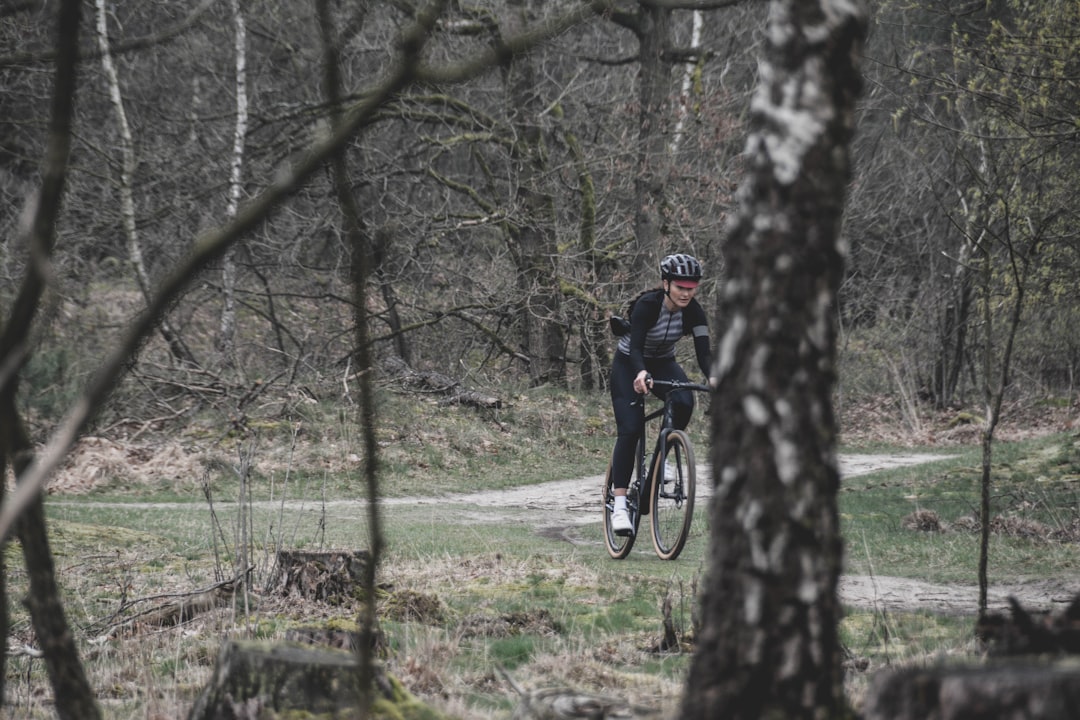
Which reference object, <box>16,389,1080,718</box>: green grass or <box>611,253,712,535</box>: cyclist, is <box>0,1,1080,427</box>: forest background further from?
<box>611,253,712,535</box>: cyclist

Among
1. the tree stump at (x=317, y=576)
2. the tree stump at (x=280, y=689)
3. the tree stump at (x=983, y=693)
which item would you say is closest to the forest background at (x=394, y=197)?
the tree stump at (x=317, y=576)

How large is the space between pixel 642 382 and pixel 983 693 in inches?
261

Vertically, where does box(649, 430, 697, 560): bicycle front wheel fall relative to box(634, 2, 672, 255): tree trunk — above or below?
below

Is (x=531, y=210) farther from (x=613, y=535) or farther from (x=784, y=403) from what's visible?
(x=784, y=403)

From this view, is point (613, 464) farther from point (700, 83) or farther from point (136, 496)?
point (700, 83)

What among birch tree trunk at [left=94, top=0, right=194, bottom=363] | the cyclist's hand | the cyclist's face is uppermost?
birch tree trunk at [left=94, top=0, right=194, bottom=363]

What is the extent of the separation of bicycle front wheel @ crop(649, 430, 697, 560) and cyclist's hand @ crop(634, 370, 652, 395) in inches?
22.3

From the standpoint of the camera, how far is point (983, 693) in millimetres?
1662

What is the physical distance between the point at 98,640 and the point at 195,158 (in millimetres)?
15443

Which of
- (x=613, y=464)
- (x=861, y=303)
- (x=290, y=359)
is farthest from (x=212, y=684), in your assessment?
(x=861, y=303)

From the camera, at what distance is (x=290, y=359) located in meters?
19.4

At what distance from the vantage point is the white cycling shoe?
29.0 feet

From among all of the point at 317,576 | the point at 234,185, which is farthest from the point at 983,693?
the point at 234,185

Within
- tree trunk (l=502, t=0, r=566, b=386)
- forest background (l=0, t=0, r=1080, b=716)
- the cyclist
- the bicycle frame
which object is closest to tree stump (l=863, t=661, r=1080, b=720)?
the cyclist
